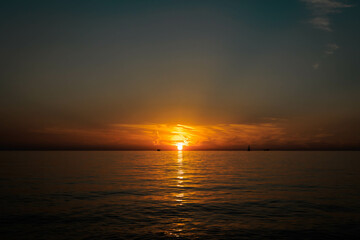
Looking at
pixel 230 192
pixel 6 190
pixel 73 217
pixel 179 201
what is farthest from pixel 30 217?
pixel 230 192

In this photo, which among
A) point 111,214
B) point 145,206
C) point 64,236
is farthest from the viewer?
point 145,206

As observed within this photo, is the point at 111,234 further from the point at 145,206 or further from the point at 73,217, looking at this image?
the point at 145,206

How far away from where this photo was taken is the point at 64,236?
19.7m

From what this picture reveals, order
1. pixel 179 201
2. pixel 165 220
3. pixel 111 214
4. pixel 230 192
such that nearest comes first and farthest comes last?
pixel 165 220 → pixel 111 214 → pixel 179 201 → pixel 230 192

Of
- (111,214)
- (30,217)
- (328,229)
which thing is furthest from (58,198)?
(328,229)

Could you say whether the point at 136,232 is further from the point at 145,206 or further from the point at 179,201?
the point at 179,201

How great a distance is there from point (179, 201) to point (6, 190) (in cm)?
2488

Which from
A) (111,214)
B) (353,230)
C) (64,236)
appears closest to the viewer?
(64,236)

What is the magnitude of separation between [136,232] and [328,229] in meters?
14.1

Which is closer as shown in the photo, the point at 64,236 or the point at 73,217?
the point at 64,236

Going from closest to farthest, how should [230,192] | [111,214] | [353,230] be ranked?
[353,230] < [111,214] < [230,192]

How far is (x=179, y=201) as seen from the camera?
32.5 m

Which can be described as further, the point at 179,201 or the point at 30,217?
the point at 179,201

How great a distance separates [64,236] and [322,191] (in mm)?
34426
